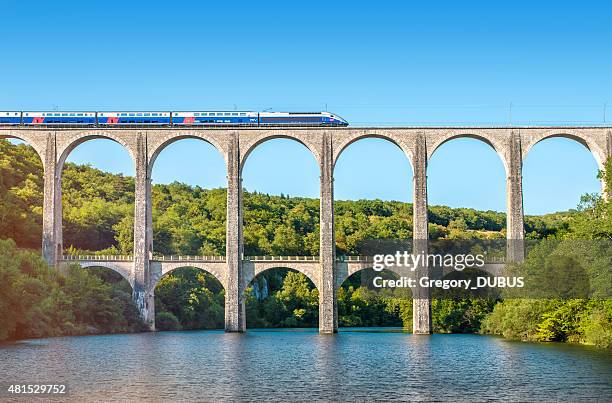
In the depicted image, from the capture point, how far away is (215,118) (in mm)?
69312

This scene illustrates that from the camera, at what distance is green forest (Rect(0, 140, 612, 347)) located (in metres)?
51.3

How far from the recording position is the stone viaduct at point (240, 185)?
67062 mm

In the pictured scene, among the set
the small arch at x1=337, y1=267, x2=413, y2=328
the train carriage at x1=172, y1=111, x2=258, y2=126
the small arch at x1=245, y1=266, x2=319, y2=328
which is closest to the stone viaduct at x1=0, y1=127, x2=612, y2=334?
the train carriage at x1=172, y1=111, x2=258, y2=126

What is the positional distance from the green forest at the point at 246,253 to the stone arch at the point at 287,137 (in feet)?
41.7

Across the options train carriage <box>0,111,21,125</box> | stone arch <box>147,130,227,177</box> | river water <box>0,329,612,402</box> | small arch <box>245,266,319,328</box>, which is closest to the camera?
river water <box>0,329,612,402</box>

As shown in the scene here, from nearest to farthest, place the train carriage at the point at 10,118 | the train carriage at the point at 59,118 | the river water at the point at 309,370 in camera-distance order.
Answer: the river water at the point at 309,370 → the train carriage at the point at 59,118 → the train carriage at the point at 10,118

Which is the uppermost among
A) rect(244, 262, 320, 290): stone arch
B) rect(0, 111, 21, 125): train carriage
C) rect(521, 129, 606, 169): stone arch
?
rect(0, 111, 21, 125): train carriage

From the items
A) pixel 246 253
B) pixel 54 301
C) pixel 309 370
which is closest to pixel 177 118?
pixel 54 301

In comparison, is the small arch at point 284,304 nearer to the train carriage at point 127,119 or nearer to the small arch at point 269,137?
the small arch at point 269,137

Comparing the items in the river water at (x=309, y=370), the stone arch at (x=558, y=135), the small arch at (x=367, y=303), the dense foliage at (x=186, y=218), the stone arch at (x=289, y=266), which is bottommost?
the river water at (x=309, y=370)

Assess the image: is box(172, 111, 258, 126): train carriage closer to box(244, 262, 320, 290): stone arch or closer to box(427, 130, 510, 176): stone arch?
box(244, 262, 320, 290): stone arch

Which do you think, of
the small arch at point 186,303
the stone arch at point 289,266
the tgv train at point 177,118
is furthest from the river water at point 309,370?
the tgv train at point 177,118

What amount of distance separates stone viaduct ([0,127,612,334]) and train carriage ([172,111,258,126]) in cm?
54

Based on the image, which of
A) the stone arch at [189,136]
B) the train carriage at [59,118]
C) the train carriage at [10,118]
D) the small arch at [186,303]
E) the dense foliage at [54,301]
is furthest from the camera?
the small arch at [186,303]
